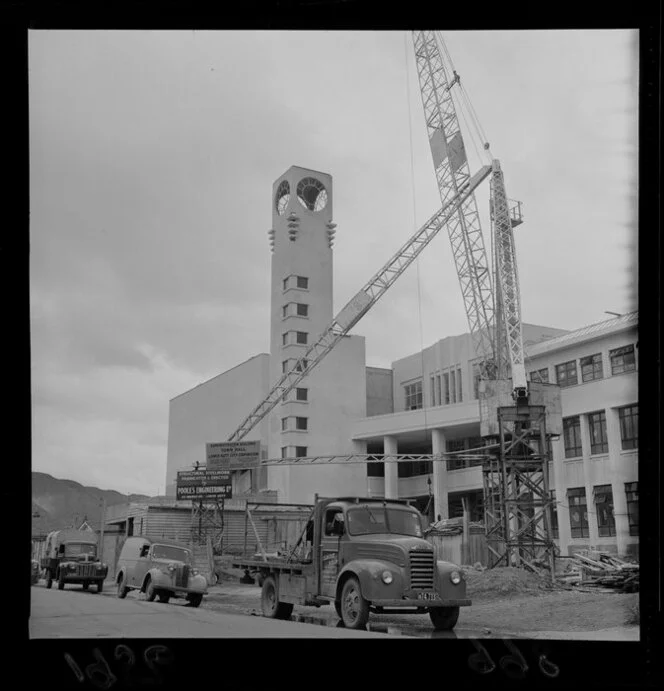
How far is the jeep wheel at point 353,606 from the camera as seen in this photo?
937 centimetres

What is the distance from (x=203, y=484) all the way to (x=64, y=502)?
191 cm

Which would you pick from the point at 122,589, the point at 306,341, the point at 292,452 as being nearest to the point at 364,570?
the point at 292,452

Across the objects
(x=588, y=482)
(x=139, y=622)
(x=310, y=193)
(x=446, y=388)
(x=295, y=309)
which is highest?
(x=310, y=193)

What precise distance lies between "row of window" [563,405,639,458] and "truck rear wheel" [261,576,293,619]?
14.8 ft

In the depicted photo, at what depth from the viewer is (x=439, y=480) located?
1109 cm

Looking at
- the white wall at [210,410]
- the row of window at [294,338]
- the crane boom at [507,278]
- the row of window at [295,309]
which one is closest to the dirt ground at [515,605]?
the white wall at [210,410]

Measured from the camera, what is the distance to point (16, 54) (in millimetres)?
7387

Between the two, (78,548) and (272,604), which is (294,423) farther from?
(78,548)
